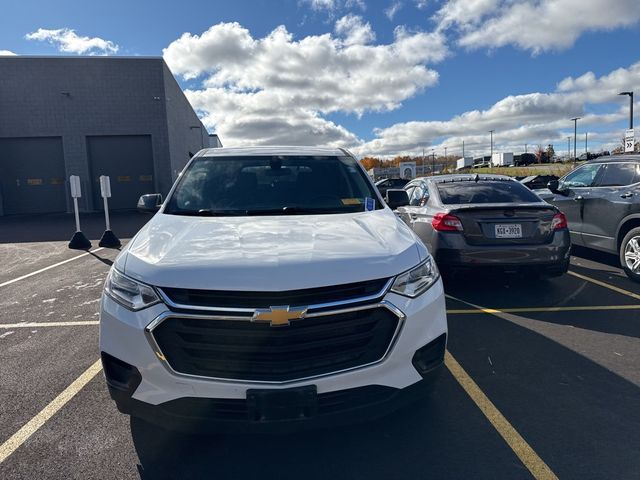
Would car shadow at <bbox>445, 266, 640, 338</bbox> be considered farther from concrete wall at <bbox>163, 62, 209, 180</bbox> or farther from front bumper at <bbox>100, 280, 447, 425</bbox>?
concrete wall at <bbox>163, 62, 209, 180</bbox>

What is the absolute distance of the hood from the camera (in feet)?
7.20

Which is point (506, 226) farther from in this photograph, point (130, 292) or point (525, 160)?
point (525, 160)

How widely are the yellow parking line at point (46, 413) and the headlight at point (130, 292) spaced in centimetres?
120

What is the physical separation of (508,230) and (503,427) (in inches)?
121

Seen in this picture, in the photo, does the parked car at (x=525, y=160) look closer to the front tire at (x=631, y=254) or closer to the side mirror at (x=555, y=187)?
the side mirror at (x=555, y=187)

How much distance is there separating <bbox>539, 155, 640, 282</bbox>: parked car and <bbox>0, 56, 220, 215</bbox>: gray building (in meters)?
19.4

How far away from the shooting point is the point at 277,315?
2.12 m

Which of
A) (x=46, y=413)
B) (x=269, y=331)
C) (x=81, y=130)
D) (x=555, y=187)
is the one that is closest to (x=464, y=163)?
(x=81, y=130)

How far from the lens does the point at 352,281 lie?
2.23m

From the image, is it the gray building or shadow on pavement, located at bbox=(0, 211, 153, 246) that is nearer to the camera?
shadow on pavement, located at bbox=(0, 211, 153, 246)

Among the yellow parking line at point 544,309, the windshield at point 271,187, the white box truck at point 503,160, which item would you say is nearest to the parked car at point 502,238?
the yellow parking line at point 544,309

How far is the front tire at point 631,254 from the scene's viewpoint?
6.04 m

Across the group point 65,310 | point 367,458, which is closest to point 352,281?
point 367,458

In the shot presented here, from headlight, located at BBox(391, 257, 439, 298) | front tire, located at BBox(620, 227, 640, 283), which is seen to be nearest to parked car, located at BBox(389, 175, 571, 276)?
front tire, located at BBox(620, 227, 640, 283)
